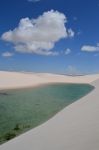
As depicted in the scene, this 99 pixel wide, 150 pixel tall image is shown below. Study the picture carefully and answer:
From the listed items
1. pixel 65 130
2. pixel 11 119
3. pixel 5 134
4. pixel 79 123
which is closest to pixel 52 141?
pixel 65 130

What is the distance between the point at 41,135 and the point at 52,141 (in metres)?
1.40

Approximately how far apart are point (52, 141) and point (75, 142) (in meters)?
1.10

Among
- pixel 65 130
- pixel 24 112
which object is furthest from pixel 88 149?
pixel 24 112

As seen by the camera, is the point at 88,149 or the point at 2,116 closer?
the point at 88,149

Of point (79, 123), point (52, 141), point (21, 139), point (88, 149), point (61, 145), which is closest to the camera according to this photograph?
point (88, 149)

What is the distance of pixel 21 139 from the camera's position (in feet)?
37.2

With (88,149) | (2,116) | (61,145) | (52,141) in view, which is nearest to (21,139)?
(52,141)

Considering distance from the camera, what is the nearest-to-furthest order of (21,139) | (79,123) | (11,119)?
(21,139)
(79,123)
(11,119)


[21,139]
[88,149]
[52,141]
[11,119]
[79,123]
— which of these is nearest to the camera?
[88,149]

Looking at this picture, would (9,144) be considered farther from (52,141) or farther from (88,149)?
(88,149)

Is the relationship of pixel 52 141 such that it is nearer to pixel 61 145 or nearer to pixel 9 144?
pixel 61 145

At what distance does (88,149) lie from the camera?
823cm

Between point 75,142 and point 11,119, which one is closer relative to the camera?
point 75,142

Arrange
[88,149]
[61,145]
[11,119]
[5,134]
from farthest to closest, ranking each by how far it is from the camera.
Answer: [11,119] → [5,134] → [61,145] → [88,149]
